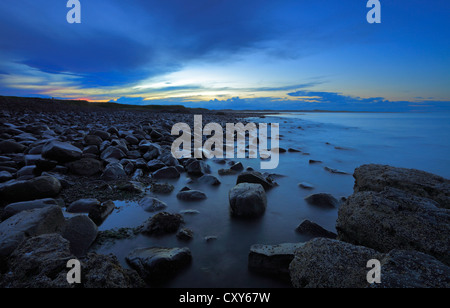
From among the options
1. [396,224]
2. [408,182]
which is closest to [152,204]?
[396,224]

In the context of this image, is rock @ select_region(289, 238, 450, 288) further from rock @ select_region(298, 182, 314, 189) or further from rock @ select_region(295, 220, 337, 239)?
rock @ select_region(298, 182, 314, 189)

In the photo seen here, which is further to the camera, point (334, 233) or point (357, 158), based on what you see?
point (357, 158)

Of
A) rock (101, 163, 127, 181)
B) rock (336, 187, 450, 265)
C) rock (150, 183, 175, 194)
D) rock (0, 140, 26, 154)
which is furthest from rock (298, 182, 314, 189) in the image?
rock (0, 140, 26, 154)

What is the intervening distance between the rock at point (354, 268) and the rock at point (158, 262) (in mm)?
976

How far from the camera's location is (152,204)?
3.30 metres

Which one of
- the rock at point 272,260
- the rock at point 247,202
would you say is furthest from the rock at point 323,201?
the rock at point 272,260

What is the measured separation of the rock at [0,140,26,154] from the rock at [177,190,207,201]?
4500mm

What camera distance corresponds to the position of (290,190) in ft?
13.9

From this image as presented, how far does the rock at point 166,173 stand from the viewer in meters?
4.68

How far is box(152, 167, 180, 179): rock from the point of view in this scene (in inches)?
184
